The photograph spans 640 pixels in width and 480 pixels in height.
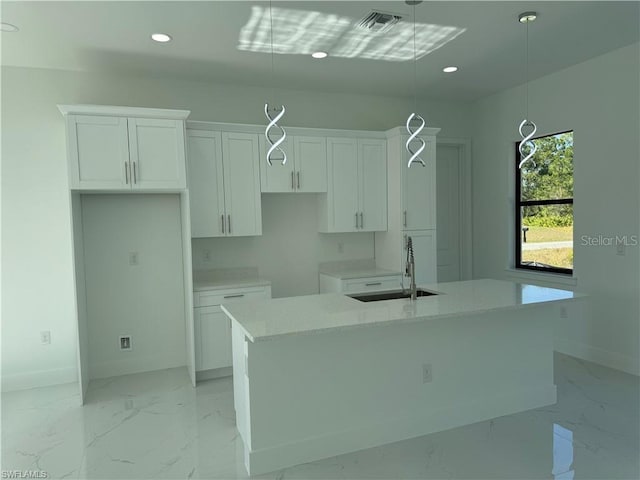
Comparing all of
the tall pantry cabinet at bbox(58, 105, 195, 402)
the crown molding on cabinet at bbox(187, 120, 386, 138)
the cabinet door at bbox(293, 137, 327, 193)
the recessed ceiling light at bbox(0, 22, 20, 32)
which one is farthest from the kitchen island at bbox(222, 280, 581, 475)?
the recessed ceiling light at bbox(0, 22, 20, 32)

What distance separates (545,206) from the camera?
15.8 ft

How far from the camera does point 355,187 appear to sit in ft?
15.5

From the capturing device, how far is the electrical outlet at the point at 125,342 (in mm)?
4273

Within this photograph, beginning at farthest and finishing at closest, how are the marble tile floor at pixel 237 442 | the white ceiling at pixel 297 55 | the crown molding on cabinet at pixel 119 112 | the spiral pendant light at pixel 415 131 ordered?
the crown molding on cabinet at pixel 119 112
the spiral pendant light at pixel 415 131
the white ceiling at pixel 297 55
the marble tile floor at pixel 237 442

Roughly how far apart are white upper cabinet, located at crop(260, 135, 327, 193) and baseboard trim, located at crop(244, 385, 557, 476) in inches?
95.3

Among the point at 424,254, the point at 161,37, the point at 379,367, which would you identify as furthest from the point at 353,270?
the point at 161,37

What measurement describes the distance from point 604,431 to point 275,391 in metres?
2.20

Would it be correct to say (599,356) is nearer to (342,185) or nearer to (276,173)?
(342,185)

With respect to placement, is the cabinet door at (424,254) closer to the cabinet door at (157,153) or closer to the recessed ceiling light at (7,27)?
the cabinet door at (157,153)

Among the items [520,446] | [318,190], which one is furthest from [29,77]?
[520,446]

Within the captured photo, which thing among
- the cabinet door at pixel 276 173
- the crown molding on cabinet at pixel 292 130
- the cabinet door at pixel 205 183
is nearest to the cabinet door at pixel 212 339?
the cabinet door at pixel 205 183

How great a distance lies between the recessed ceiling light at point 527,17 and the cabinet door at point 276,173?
2.22 meters

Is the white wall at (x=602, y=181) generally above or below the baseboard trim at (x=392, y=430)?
above

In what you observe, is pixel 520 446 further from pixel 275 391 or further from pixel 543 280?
pixel 543 280
